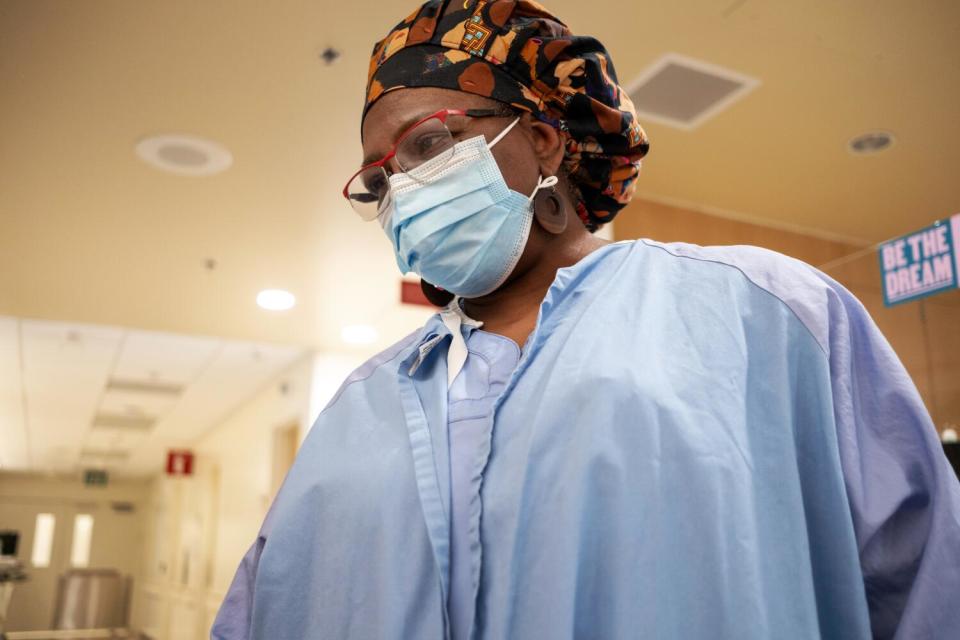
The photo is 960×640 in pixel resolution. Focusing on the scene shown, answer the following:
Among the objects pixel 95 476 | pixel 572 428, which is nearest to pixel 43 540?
pixel 95 476

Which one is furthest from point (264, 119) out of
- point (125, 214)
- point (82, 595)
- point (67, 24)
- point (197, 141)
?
point (82, 595)

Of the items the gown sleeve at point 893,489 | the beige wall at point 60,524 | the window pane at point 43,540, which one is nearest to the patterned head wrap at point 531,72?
the gown sleeve at point 893,489

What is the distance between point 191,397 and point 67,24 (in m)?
6.31

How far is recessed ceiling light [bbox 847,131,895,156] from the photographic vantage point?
342cm

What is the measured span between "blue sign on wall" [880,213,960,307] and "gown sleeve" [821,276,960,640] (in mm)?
1938

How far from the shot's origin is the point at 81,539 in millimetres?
18016

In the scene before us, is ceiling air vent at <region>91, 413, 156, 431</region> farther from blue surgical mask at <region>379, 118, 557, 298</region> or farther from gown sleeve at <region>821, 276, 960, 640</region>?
gown sleeve at <region>821, 276, 960, 640</region>

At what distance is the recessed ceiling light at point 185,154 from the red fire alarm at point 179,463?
8.70m

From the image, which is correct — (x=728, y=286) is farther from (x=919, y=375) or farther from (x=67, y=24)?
(x=67, y=24)

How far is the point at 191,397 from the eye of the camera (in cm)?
839

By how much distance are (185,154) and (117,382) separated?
197 inches

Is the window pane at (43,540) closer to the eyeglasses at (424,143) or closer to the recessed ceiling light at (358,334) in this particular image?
the recessed ceiling light at (358,334)

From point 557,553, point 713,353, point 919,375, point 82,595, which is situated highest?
point 919,375

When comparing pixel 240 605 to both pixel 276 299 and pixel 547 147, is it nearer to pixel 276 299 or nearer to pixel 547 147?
pixel 547 147
